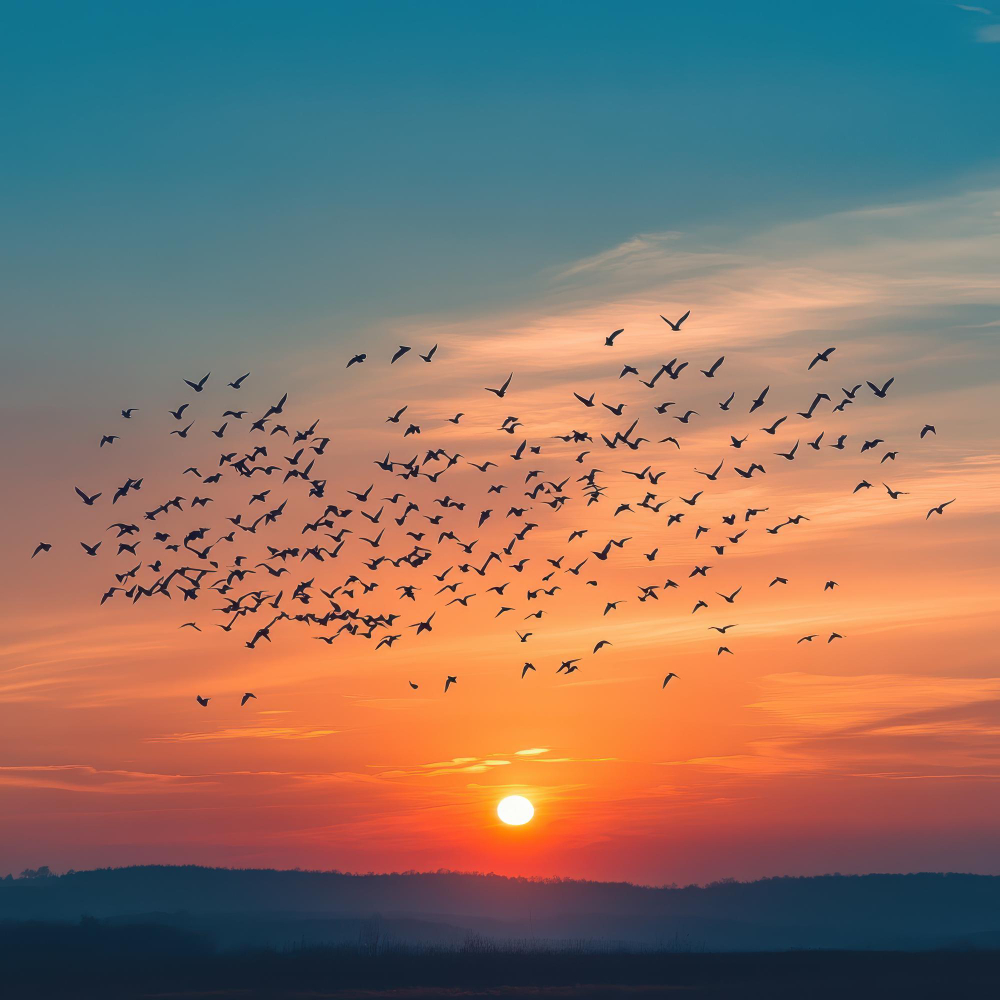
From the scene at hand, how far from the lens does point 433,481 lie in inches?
2650

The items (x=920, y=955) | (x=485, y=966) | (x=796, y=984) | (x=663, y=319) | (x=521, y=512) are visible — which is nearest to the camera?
(x=663, y=319)

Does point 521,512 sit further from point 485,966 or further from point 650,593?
point 485,966

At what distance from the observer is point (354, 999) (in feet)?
223

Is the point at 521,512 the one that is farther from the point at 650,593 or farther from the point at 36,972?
the point at 36,972

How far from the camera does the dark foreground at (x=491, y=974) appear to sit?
239 feet

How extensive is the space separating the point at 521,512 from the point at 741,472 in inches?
514

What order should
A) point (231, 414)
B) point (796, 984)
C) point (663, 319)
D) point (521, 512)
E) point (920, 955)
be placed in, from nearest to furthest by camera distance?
point (663, 319)
point (231, 414)
point (521, 512)
point (796, 984)
point (920, 955)

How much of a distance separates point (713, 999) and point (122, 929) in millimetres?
71994

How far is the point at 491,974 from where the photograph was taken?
262ft

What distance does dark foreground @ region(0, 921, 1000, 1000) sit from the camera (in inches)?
2869

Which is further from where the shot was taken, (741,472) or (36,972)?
(36,972)

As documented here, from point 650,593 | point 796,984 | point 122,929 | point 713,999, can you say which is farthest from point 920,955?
point 122,929

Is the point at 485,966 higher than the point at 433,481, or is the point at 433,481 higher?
the point at 433,481

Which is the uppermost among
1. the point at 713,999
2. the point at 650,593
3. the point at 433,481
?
the point at 433,481
